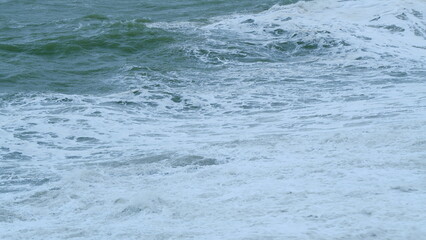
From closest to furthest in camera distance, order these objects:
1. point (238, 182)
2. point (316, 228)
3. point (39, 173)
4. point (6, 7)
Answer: point (316, 228) → point (238, 182) → point (39, 173) → point (6, 7)

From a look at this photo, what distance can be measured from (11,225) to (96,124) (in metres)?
A: 3.10

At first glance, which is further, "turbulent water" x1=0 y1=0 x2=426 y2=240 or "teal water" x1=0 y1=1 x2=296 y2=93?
"teal water" x1=0 y1=1 x2=296 y2=93

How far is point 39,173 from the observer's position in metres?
6.96

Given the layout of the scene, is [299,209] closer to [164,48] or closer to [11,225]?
[11,225]

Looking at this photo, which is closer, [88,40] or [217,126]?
[217,126]

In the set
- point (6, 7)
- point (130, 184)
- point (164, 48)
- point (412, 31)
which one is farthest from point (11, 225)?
point (6, 7)

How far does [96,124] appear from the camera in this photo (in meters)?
8.70

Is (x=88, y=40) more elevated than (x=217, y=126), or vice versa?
(x=88, y=40)

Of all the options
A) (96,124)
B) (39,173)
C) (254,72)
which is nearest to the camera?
(39,173)

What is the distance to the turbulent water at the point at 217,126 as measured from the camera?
558 cm

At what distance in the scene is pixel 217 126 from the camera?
8539 mm

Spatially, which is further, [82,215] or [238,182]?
[238,182]

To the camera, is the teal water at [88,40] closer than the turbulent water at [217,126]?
No

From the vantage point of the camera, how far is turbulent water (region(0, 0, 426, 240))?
18.3 feet
